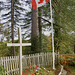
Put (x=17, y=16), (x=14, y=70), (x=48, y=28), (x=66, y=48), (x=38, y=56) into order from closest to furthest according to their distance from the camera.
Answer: (x=14, y=70) → (x=38, y=56) → (x=66, y=48) → (x=48, y=28) → (x=17, y=16)

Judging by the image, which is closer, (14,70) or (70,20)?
(14,70)

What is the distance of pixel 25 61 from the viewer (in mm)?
5812

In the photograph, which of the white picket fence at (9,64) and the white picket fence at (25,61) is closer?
the white picket fence at (9,64)

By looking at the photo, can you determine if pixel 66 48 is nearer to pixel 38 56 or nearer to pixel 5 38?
pixel 38 56

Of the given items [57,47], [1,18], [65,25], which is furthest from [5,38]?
[65,25]

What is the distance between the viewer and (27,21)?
565 inches

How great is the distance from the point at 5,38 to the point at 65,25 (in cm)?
701

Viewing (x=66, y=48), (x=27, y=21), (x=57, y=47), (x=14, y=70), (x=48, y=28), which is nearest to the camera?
(x=14, y=70)

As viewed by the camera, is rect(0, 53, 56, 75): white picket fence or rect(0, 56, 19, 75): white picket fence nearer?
rect(0, 56, 19, 75): white picket fence

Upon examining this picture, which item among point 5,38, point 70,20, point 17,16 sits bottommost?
point 5,38

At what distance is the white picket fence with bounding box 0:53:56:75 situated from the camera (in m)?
4.87

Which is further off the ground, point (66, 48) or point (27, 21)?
point (27, 21)

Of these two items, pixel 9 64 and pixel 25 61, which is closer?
pixel 9 64

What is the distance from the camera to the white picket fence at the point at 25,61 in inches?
192
